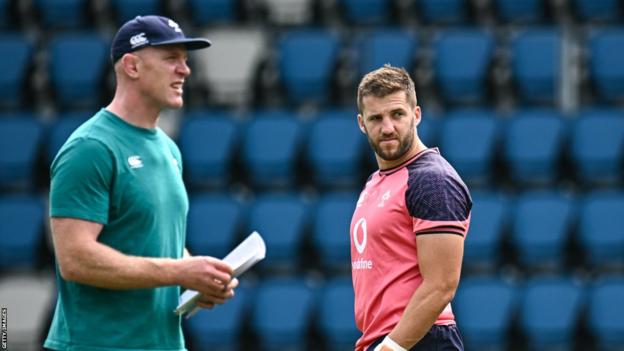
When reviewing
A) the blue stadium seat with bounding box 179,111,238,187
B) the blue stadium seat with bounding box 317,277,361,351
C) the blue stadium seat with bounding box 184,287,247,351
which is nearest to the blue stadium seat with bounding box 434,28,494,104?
the blue stadium seat with bounding box 179,111,238,187

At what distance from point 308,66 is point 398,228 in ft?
25.1

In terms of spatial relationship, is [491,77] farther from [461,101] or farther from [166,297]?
[166,297]

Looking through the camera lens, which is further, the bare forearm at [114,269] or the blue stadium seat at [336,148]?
the blue stadium seat at [336,148]

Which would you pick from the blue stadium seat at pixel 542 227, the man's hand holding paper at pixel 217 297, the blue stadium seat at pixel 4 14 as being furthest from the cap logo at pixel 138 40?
the blue stadium seat at pixel 4 14

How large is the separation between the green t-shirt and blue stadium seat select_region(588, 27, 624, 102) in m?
7.58

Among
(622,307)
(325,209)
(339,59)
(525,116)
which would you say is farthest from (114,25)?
(622,307)

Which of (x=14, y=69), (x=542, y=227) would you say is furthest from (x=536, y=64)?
(x=14, y=69)

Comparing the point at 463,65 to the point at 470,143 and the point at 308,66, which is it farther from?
the point at 308,66

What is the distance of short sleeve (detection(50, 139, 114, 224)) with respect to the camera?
185 inches

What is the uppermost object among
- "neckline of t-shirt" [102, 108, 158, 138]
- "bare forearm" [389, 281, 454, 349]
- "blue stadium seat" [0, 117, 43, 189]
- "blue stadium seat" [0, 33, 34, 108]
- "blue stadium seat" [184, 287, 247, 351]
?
"neckline of t-shirt" [102, 108, 158, 138]

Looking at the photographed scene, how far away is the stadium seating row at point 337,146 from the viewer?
37.0 feet

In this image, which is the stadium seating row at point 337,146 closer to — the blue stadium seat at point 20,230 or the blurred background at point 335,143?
the blurred background at point 335,143

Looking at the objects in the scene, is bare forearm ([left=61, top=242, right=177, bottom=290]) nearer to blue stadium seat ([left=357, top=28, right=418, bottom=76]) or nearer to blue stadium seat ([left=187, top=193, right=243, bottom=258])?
blue stadium seat ([left=187, top=193, right=243, bottom=258])

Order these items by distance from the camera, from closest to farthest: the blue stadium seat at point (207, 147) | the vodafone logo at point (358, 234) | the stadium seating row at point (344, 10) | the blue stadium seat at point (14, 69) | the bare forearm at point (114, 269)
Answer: the bare forearm at point (114, 269)
the vodafone logo at point (358, 234)
the blue stadium seat at point (207, 147)
the stadium seating row at point (344, 10)
the blue stadium seat at point (14, 69)
